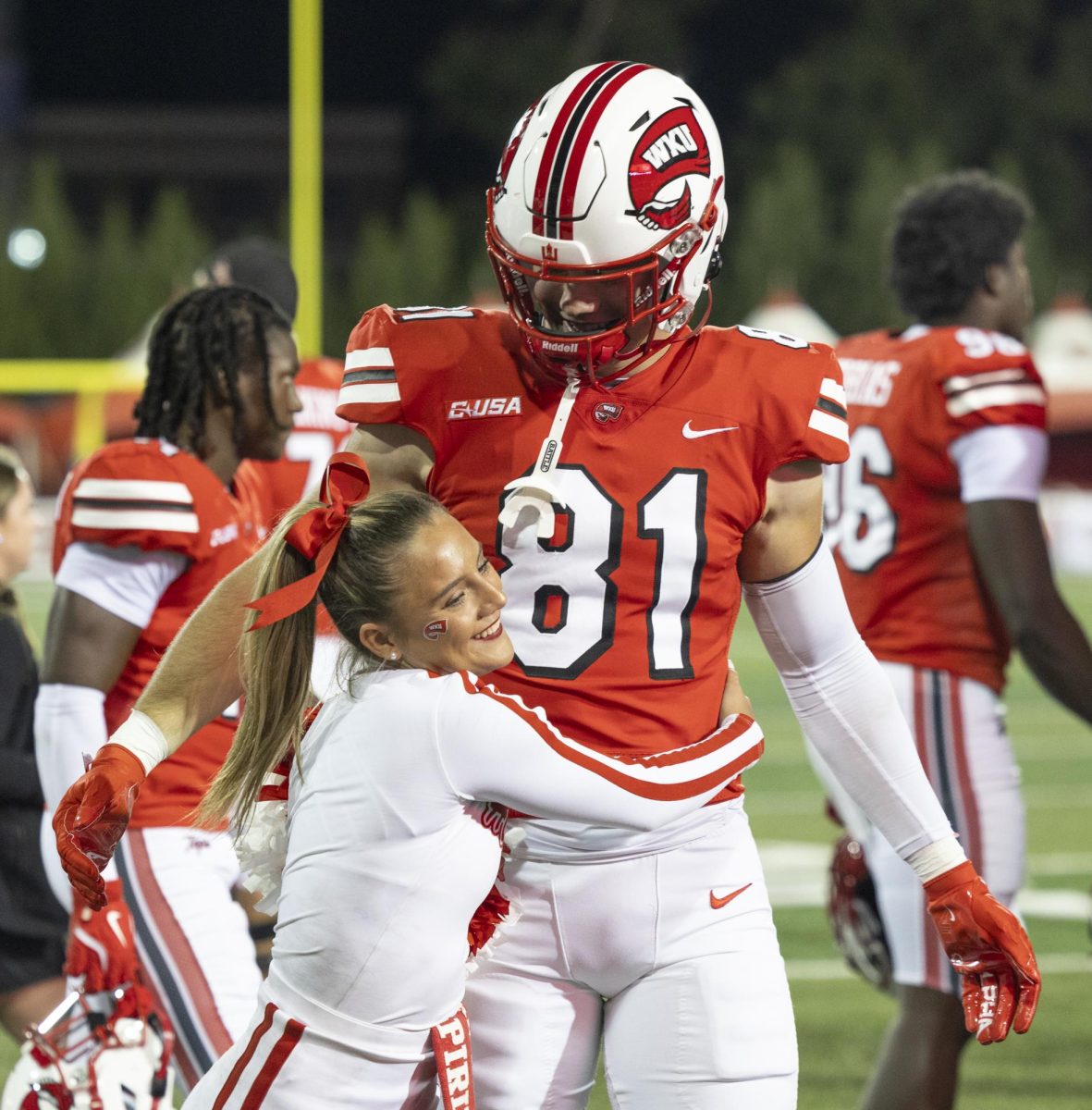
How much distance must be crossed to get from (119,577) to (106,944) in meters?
0.60

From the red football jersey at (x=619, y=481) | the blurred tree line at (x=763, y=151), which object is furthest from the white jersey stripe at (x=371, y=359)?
the blurred tree line at (x=763, y=151)

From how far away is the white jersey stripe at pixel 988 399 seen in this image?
13.3 feet

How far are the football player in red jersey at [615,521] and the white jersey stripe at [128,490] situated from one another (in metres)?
0.89

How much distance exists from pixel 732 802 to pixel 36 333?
83.5ft

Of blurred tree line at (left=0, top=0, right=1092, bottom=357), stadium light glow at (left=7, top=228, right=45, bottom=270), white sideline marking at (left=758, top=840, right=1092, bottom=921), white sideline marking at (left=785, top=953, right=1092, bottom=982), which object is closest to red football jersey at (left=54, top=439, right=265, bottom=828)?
white sideline marking at (left=785, top=953, right=1092, bottom=982)

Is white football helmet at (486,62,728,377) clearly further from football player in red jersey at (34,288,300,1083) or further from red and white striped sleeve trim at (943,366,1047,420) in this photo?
red and white striped sleeve trim at (943,366,1047,420)

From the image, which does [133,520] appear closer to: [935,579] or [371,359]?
[371,359]

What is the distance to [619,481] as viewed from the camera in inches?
103

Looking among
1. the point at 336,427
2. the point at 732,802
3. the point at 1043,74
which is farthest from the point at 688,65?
the point at 732,802

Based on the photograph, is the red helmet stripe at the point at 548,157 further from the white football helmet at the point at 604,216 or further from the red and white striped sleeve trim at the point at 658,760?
the red and white striped sleeve trim at the point at 658,760

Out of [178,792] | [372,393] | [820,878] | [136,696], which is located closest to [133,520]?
[136,696]

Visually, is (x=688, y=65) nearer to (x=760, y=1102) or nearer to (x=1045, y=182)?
(x=1045, y=182)

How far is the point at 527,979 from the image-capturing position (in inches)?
103

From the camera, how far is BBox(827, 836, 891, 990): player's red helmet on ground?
4293 mm
